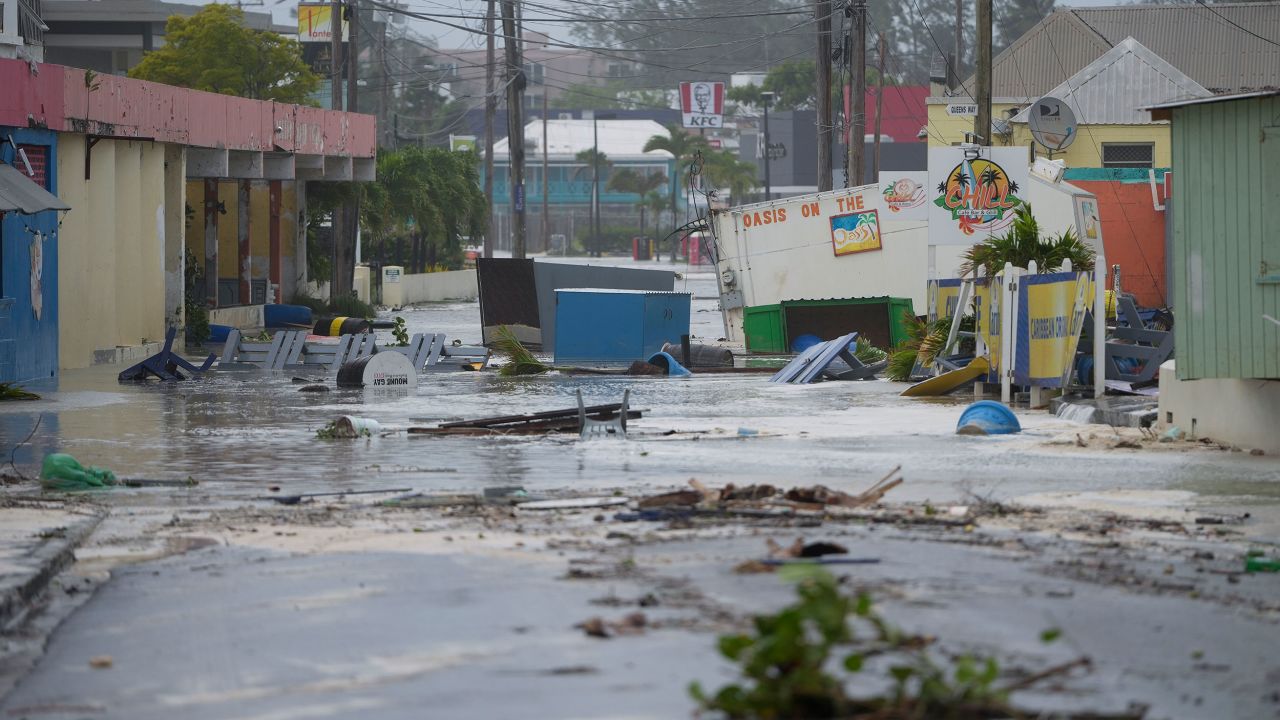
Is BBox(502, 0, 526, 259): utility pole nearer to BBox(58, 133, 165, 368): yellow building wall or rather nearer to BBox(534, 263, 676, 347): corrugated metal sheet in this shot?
BBox(534, 263, 676, 347): corrugated metal sheet

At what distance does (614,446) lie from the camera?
14.8 meters

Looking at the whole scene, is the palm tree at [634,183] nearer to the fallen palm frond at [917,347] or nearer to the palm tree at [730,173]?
the palm tree at [730,173]

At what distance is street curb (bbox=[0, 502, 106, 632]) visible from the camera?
7945 millimetres

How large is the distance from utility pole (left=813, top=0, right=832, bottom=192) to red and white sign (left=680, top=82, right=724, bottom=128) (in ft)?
218

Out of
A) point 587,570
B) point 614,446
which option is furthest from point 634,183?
point 587,570

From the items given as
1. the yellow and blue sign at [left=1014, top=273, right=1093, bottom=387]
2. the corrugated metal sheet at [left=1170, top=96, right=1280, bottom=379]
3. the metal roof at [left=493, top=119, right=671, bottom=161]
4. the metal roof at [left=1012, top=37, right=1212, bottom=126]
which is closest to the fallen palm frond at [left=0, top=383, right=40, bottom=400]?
the yellow and blue sign at [left=1014, top=273, right=1093, bottom=387]

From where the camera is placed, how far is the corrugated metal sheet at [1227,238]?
13531 mm

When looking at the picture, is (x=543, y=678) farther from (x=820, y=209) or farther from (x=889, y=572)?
(x=820, y=209)

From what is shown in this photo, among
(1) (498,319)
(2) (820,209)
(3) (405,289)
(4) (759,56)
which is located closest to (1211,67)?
(3) (405,289)

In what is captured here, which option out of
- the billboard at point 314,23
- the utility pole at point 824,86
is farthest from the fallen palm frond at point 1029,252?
the billboard at point 314,23

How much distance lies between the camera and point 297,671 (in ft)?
21.6

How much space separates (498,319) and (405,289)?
961 inches

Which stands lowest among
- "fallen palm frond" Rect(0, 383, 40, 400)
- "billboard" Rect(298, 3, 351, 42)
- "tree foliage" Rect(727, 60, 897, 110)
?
"fallen palm frond" Rect(0, 383, 40, 400)

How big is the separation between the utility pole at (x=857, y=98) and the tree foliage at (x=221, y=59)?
24.9m
